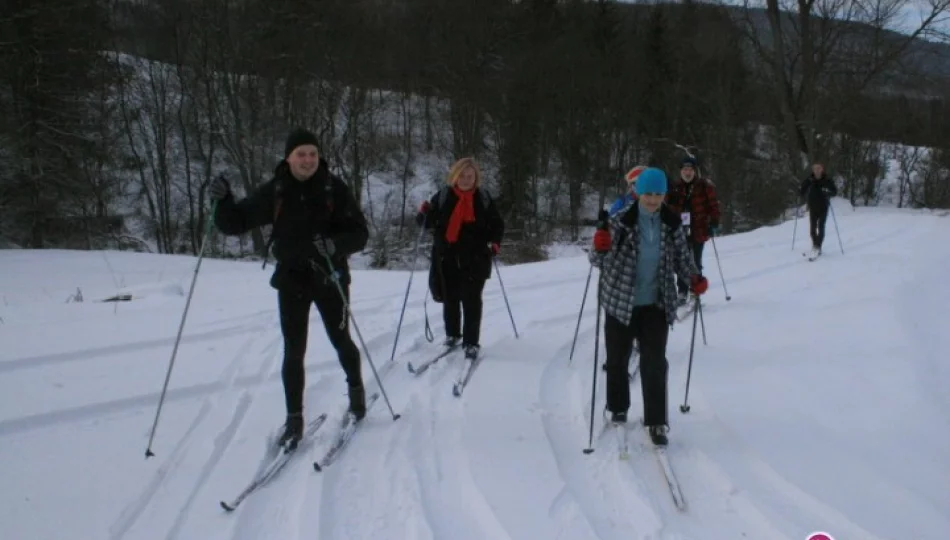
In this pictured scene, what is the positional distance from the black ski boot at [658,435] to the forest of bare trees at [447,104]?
65.4 feet

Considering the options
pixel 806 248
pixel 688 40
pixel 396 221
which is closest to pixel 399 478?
pixel 806 248

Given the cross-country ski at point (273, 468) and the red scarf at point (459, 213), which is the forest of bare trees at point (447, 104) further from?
the cross-country ski at point (273, 468)

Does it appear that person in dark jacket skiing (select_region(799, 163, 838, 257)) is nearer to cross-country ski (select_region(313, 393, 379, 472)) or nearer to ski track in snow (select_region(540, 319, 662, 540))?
ski track in snow (select_region(540, 319, 662, 540))

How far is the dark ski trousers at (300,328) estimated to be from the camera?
417cm

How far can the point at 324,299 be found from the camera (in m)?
4.28

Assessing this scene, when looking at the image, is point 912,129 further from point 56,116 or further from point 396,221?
point 56,116

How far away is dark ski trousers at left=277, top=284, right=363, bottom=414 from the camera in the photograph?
417 centimetres

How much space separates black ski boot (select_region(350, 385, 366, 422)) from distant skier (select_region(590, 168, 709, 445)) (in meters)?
1.84

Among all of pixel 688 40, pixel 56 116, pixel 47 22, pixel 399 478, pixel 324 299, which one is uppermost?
pixel 688 40

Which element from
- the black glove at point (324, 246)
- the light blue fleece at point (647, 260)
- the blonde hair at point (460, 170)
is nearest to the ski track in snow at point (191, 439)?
the black glove at point (324, 246)

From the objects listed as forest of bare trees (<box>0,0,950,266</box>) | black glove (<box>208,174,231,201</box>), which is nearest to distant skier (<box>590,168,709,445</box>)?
black glove (<box>208,174,231,201</box>)

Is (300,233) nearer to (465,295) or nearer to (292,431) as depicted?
(292,431)

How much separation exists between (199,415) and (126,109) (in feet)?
96.6

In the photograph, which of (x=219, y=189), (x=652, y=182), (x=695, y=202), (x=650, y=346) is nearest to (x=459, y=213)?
(x=652, y=182)
